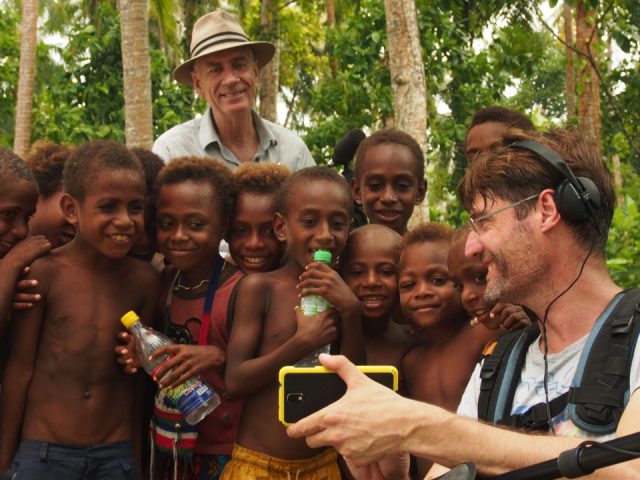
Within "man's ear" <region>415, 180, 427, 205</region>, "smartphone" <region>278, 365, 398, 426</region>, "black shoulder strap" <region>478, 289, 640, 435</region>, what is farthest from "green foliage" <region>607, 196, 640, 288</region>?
"smartphone" <region>278, 365, 398, 426</region>

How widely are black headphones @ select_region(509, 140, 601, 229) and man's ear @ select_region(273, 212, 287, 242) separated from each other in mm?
1748

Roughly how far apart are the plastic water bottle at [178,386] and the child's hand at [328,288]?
0.65 metres

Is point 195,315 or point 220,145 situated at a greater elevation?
point 220,145

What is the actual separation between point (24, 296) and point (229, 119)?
7.31 ft

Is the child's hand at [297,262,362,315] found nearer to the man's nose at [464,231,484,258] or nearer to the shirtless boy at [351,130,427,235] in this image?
the man's nose at [464,231,484,258]

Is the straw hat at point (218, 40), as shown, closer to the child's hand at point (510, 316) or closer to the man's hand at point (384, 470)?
the child's hand at point (510, 316)

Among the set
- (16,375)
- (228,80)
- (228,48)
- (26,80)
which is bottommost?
(16,375)

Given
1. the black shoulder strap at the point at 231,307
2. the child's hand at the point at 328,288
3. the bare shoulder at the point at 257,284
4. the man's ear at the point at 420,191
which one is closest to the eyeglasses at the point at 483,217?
the child's hand at the point at 328,288

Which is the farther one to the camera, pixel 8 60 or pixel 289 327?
pixel 8 60

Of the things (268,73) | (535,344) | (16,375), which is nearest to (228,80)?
(16,375)

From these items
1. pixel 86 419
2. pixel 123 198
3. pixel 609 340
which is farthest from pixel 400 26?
pixel 609 340

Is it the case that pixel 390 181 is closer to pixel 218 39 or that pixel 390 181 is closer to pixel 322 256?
pixel 322 256

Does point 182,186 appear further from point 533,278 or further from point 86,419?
point 533,278

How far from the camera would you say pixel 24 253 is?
4.00 meters
